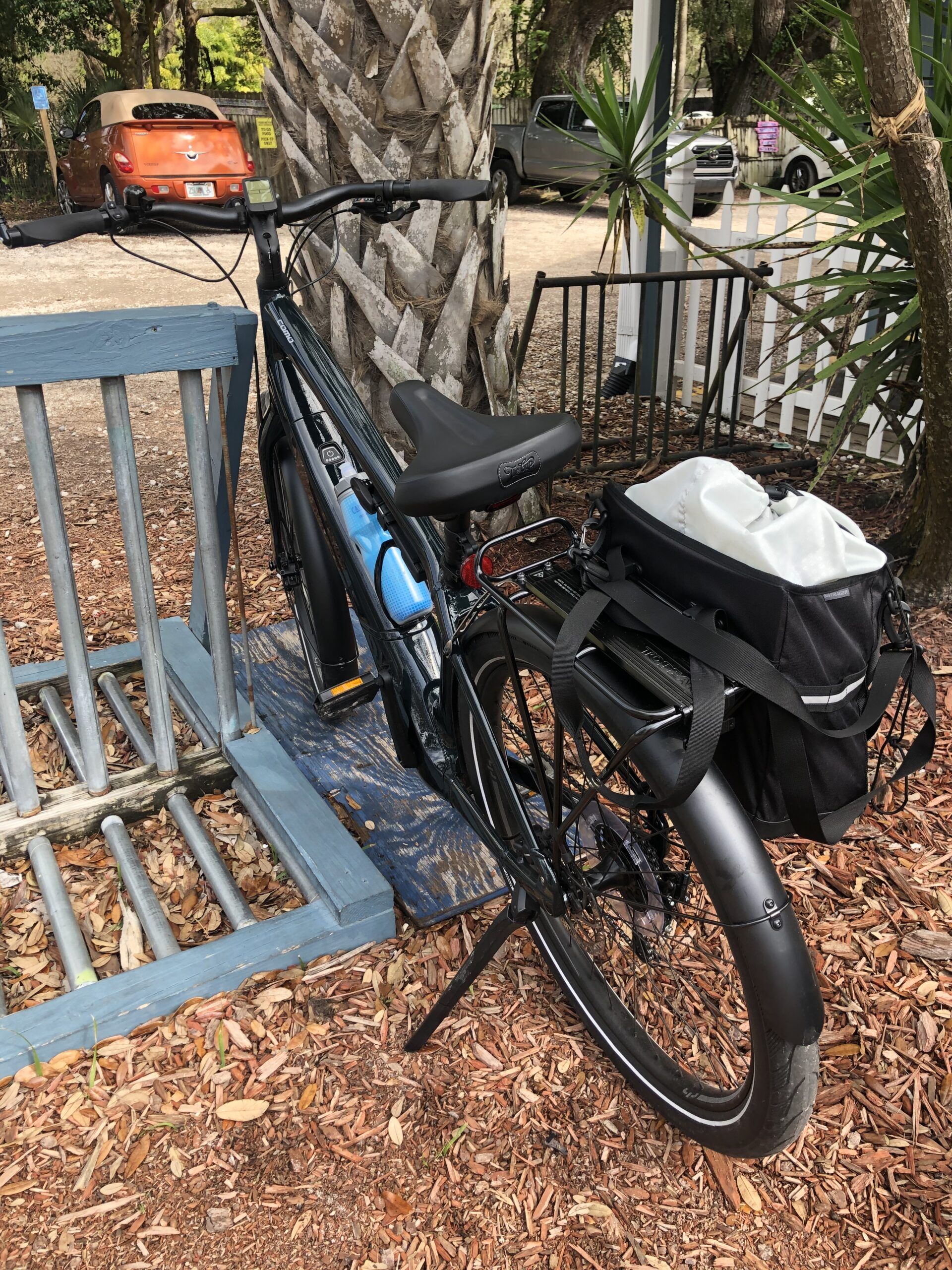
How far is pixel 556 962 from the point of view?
1.98 m

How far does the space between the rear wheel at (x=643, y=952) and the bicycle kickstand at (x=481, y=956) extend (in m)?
0.10

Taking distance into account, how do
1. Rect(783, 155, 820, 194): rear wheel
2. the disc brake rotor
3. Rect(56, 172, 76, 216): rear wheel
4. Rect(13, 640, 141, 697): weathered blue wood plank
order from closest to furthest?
the disc brake rotor
Rect(13, 640, 141, 697): weathered blue wood plank
Rect(783, 155, 820, 194): rear wheel
Rect(56, 172, 76, 216): rear wheel

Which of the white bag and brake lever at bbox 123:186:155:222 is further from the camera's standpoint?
brake lever at bbox 123:186:155:222

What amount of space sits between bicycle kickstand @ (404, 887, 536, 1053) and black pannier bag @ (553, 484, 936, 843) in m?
0.51

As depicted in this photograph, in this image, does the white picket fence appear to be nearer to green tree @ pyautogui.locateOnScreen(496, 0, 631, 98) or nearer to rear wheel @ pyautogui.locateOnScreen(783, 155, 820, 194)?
rear wheel @ pyautogui.locateOnScreen(783, 155, 820, 194)

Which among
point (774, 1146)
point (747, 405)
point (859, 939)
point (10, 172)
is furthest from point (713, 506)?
point (10, 172)

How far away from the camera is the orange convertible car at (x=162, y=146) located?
13125 mm

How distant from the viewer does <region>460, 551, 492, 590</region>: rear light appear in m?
1.74

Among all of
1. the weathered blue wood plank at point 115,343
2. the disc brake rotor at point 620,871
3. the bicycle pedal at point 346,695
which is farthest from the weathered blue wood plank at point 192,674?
the disc brake rotor at point 620,871

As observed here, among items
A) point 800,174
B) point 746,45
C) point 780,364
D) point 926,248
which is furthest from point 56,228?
point 746,45

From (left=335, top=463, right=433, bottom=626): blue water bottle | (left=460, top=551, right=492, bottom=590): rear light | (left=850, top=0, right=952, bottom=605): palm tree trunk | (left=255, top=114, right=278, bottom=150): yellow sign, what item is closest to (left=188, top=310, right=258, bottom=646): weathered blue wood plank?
(left=335, top=463, right=433, bottom=626): blue water bottle

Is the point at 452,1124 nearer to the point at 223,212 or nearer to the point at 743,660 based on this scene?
the point at 743,660

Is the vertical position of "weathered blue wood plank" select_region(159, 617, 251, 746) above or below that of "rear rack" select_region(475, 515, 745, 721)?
below

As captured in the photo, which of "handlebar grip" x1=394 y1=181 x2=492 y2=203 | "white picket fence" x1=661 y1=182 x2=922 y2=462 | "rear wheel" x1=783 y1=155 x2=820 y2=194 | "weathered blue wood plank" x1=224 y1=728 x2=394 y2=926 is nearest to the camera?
"weathered blue wood plank" x1=224 y1=728 x2=394 y2=926
